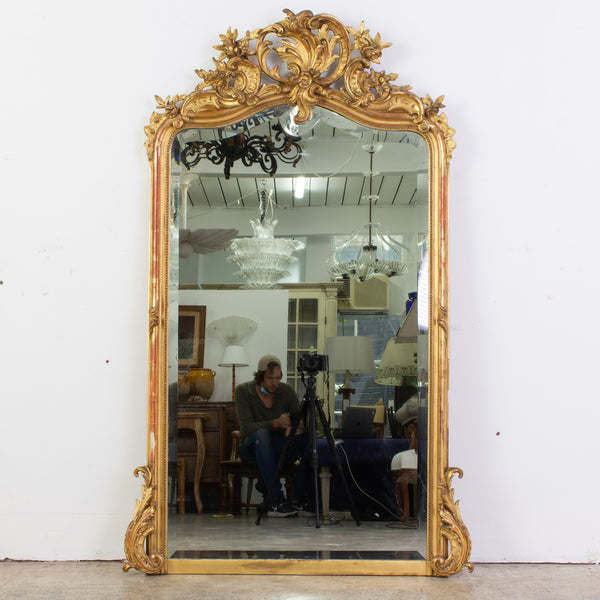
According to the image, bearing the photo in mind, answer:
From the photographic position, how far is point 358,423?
2.27 metres

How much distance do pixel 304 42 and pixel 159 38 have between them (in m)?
0.48

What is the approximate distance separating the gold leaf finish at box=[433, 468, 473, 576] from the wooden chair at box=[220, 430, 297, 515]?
0.47 meters

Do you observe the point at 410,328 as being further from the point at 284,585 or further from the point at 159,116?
the point at 159,116

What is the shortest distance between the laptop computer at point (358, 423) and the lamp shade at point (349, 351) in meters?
0.12

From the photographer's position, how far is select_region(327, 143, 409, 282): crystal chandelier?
2.29 metres

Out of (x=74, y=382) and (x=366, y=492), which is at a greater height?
(x=74, y=382)

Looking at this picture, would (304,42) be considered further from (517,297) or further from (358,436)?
(358,436)

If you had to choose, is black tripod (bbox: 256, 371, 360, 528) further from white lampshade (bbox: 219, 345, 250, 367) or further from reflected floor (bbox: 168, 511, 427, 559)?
white lampshade (bbox: 219, 345, 250, 367)

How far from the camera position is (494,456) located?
2273 millimetres

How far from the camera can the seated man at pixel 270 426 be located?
2.26m

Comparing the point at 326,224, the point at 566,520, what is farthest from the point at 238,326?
the point at 566,520

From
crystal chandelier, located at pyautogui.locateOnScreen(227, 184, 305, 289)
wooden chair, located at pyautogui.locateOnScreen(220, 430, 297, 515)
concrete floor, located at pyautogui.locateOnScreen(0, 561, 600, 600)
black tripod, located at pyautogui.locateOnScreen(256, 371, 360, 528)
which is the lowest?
concrete floor, located at pyautogui.locateOnScreen(0, 561, 600, 600)

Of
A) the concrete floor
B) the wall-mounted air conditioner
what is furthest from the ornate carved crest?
the concrete floor

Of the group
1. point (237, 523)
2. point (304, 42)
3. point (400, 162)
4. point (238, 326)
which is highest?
point (304, 42)
